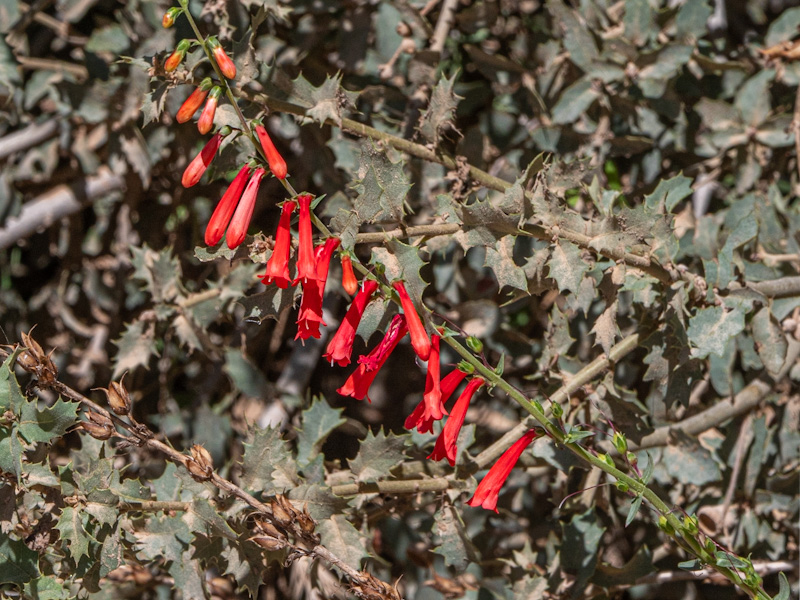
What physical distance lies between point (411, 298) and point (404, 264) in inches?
2.4

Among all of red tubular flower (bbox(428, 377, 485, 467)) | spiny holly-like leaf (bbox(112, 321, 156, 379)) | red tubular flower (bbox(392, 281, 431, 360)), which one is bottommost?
spiny holly-like leaf (bbox(112, 321, 156, 379))

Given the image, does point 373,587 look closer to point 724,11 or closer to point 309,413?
point 309,413

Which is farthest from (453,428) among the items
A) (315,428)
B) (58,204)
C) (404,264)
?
(58,204)

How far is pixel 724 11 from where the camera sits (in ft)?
8.46

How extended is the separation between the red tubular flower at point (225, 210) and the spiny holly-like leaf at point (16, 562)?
2.08 ft

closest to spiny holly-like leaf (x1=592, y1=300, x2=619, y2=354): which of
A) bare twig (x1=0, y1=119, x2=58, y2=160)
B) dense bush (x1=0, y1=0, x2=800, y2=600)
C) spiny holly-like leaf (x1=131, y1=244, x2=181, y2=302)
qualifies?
dense bush (x1=0, y1=0, x2=800, y2=600)

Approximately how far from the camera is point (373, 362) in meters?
1.48

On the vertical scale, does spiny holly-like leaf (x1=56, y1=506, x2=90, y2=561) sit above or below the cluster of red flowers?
below

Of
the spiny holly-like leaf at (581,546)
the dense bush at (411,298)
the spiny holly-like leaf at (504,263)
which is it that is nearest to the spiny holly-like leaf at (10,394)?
the dense bush at (411,298)

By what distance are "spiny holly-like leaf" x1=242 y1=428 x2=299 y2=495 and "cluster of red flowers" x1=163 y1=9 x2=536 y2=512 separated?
0.28 m

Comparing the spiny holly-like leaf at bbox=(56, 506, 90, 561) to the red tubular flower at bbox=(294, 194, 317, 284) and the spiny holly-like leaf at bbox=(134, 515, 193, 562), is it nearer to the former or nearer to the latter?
the spiny holly-like leaf at bbox=(134, 515, 193, 562)

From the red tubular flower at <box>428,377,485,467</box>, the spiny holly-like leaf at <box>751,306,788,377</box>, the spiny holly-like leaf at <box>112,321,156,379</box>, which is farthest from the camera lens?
the spiny holly-like leaf at <box>112,321,156,379</box>

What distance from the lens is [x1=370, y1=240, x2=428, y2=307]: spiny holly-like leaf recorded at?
1.40 meters

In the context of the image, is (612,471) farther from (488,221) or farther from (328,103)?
(328,103)
